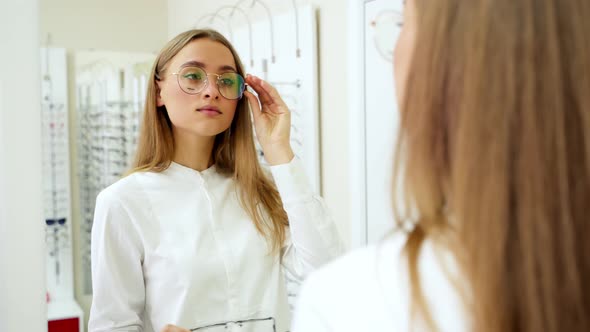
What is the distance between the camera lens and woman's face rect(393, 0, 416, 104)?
0.42 meters

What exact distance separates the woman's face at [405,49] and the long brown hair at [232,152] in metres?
0.68

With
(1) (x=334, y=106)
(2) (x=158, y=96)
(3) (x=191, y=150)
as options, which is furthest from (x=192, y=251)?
(1) (x=334, y=106)

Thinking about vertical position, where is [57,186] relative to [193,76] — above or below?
below

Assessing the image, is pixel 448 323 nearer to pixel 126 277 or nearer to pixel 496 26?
pixel 496 26

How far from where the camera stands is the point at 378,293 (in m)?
0.38

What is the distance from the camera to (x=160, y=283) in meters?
0.98

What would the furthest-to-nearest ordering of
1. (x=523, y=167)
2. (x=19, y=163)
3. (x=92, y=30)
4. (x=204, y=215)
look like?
1. (x=92, y=30)
2. (x=19, y=163)
3. (x=204, y=215)
4. (x=523, y=167)

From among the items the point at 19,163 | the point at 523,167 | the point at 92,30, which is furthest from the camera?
the point at 92,30

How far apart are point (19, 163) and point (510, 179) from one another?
1.11 m

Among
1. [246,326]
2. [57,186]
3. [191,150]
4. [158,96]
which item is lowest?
[246,326]

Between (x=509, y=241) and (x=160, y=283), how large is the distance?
74 centimetres

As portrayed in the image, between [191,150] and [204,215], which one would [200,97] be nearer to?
[191,150]

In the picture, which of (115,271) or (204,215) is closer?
(115,271)

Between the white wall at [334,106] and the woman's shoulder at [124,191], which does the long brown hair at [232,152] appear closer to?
the woman's shoulder at [124,191]
